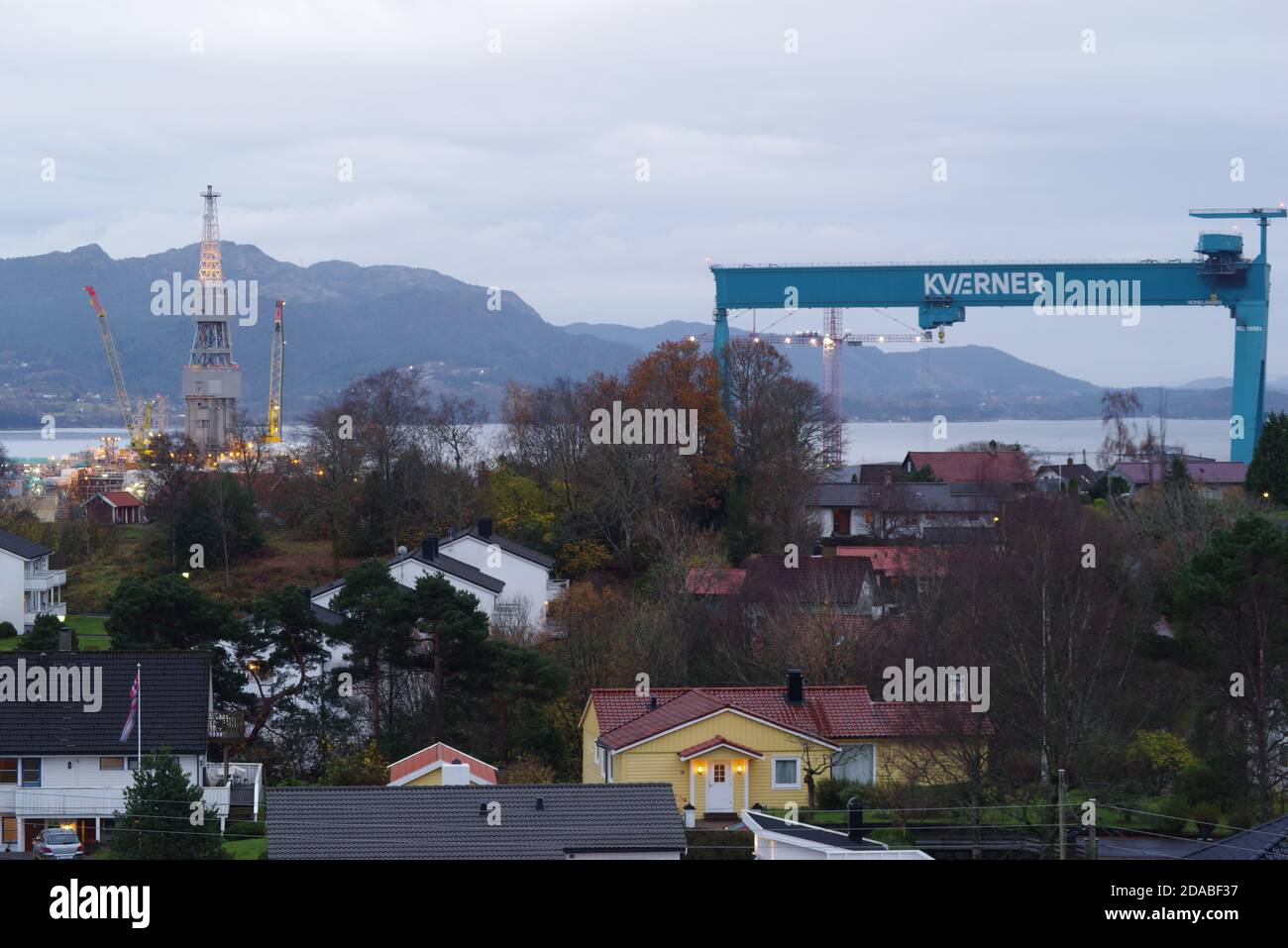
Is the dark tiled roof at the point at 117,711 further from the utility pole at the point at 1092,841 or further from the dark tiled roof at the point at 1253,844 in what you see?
the dark tiled roof at the point at 1253,844

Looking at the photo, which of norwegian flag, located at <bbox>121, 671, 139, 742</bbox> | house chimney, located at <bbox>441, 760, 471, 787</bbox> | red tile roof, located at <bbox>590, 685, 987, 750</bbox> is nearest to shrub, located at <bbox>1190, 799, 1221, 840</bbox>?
red tile roof, located at <bbox>590, 685, 987, 750</bbox>

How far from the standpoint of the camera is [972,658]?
1738cm

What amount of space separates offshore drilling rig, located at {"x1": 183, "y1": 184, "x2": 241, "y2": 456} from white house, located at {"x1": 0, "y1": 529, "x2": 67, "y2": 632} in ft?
125

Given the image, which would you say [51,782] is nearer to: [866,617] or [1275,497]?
[866,617]

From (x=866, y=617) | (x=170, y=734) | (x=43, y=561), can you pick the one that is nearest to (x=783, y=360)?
(x=866, y=617)

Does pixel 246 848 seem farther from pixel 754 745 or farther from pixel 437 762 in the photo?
pixel 754 745

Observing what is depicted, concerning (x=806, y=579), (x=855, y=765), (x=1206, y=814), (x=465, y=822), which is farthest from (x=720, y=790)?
(x=806, y=579)

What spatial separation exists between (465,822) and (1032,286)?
28.3 metres

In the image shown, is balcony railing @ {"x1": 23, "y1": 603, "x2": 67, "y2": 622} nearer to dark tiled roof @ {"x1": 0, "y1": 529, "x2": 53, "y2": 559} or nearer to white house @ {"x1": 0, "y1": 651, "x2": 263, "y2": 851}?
dark tiled roof @ {"x1": 0, "y1": 529, "x2": 53, "y2": 559}

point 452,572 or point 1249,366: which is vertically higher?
point 1249,366

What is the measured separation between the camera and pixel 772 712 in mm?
18094

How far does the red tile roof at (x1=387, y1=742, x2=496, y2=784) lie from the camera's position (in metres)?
15.5

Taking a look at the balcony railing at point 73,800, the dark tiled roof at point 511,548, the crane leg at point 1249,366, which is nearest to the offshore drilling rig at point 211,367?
the dark tiled roof at point 511,548
